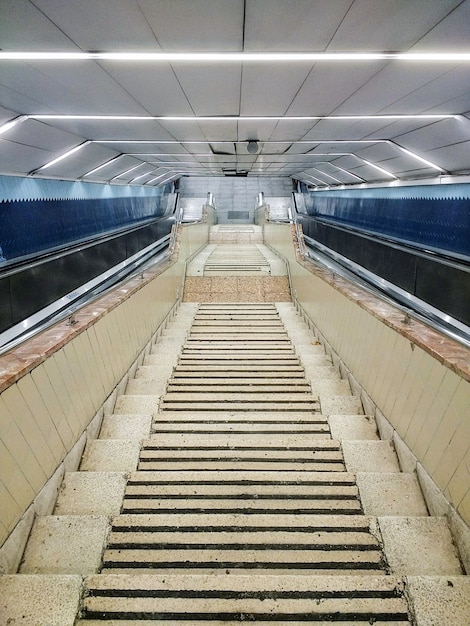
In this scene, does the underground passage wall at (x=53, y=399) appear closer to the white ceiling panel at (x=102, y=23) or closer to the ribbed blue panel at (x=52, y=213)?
the white ceiling panel at (x=102, y=23)

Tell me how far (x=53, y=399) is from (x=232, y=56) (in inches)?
114

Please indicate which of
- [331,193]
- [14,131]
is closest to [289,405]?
[14,131]

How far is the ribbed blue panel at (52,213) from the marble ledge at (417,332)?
18.4 feet

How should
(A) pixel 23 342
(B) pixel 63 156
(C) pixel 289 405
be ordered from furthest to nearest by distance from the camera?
(B) pixel 63 156 → (C) pixel 289 405 → (A) pixel 23 342

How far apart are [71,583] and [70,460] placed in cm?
84

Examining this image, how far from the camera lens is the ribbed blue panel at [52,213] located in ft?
20.9

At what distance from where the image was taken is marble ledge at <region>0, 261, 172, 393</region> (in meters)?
1.78

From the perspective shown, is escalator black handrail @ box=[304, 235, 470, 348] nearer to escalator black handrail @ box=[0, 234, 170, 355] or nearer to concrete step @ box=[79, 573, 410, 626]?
concrete step @ box=[79, 573, 410, 626]

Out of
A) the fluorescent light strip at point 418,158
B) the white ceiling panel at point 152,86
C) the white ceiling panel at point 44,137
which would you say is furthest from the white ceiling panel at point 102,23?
the fluorescent light strip at point 418,158

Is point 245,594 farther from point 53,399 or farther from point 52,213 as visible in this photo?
point 52,213

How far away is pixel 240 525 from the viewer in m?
1.89

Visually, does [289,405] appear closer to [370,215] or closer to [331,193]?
[370,215]

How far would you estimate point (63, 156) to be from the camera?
632cm

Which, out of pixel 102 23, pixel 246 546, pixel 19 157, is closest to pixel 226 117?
pixel 102 23
